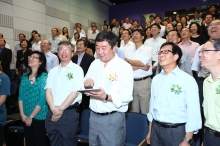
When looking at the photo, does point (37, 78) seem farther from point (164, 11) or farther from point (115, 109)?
point (164, 11)

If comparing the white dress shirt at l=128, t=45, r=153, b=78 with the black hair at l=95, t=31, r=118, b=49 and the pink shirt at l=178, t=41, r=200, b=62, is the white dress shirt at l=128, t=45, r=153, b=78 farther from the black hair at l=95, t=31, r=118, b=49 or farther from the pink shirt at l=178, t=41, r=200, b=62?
the black hair at l=95, t=31, r=118, b=49

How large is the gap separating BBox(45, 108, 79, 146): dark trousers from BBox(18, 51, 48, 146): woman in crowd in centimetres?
28

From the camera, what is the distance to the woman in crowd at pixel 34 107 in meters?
2.39

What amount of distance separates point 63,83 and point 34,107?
575mm

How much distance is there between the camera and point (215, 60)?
1589 millimetres

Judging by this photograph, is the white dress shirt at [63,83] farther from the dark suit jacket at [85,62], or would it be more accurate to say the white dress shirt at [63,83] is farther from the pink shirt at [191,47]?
the pink shirt at [191,47]

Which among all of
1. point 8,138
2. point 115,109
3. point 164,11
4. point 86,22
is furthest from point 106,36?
point 164,11

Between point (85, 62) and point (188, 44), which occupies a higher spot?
point (188, 44)

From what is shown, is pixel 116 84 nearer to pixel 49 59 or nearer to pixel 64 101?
pixel 64 101

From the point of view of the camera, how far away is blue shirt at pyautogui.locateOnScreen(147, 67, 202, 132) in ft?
5.41

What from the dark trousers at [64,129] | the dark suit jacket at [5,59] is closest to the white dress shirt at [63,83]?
the dark trousers at [64,129]

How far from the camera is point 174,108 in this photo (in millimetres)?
1700

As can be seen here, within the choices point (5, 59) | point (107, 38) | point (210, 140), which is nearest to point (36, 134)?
point (107, 38)

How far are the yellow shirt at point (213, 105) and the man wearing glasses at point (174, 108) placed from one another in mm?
88
